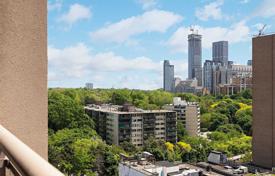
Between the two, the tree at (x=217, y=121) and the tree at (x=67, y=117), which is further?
the tree at (x=217, y=121)

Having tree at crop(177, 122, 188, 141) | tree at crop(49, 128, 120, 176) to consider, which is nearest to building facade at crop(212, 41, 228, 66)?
tree at crop(177, 122, 188, 141)

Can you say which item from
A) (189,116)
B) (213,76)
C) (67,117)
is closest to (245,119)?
(189,116)

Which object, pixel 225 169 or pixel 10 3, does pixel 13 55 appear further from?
pixel 225 169

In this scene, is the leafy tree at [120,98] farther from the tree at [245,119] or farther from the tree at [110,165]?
the tree at [110,165]

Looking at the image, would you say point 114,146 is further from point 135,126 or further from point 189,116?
point 189,116

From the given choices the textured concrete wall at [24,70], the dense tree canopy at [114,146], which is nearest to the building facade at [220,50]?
the dense tree canopy at [114,146]
